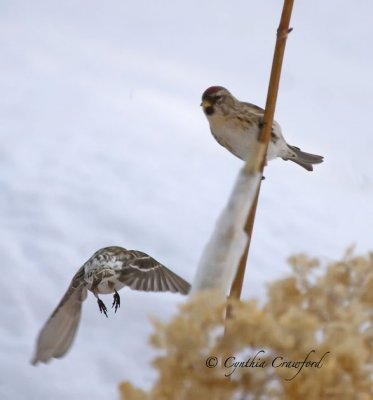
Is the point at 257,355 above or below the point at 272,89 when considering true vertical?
below

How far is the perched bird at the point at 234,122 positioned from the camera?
1.76ft

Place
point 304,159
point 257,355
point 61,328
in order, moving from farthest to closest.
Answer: point 304,159
point 61,328
point 257,355

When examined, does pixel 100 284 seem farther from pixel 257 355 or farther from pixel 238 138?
pixel 257 355

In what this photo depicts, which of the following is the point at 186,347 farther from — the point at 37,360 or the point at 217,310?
the point at 37,360

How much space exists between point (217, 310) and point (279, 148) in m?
0.46

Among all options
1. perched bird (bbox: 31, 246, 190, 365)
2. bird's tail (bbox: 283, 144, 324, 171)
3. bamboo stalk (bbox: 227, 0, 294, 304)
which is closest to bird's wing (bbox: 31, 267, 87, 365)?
perched bird (bbox: 31, 246, 190, 365)

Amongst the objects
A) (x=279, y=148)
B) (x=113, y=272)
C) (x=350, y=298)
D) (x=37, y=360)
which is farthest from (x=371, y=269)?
(x=279, y=148)

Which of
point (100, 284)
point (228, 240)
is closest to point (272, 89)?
point (228, 240)

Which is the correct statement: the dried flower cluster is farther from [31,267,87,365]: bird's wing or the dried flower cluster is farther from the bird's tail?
the bird's tail

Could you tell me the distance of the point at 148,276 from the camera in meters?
0.52

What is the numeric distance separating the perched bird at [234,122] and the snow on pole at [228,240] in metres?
0.34

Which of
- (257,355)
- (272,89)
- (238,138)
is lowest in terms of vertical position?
(257,355)

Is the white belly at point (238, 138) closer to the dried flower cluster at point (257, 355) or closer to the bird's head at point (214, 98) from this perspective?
the bird's head at point (214, 98)

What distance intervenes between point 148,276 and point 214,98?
151 mm
